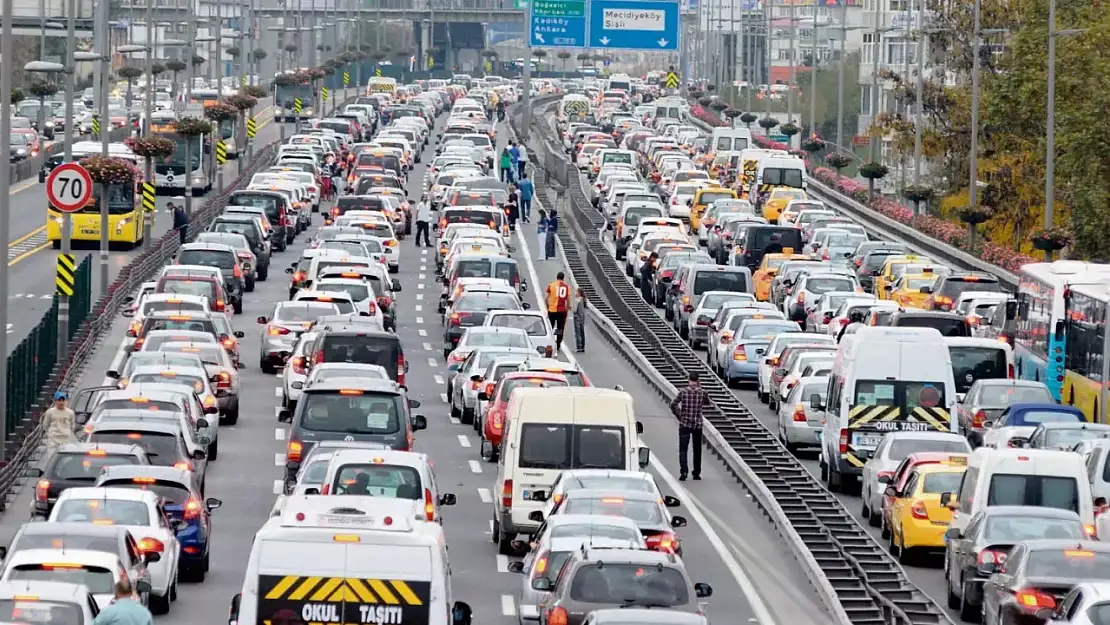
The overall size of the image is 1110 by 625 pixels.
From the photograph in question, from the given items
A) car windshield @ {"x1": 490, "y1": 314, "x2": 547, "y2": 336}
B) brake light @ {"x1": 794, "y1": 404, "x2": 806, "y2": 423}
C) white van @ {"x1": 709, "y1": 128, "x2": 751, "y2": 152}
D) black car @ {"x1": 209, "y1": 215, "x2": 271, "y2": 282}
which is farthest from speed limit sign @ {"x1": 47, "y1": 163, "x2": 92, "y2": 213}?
white van @ {"x1": 709, "y1": 128, "x2": 751, "y2": 152}

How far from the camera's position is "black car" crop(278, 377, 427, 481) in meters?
30.7

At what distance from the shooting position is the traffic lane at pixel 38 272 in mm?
52781

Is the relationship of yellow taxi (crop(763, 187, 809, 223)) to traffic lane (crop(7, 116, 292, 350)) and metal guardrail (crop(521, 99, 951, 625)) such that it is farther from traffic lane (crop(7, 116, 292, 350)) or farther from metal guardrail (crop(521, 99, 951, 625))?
traffic lane (crop(7, 116, 292, 350))

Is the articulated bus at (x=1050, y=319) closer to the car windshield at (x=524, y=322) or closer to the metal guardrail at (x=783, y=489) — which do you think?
the metal guardrail at (x=783, y=489)

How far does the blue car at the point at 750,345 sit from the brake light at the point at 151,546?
77.2 feet

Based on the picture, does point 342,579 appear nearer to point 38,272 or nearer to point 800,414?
point 800,414

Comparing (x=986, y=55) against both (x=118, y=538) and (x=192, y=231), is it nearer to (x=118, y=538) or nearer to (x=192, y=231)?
(x=192, y=231)

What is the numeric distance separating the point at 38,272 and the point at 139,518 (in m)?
39.3

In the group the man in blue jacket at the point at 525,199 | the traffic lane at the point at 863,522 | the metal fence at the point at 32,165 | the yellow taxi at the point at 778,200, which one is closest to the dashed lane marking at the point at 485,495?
the traffic lane at the point at 863,522

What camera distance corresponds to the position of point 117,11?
615 feet

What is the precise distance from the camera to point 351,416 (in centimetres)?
3086

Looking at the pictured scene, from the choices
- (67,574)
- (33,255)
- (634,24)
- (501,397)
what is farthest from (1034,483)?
(634,24)

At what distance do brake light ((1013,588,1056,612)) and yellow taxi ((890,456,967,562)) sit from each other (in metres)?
6.41

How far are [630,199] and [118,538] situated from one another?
54.1 metres
